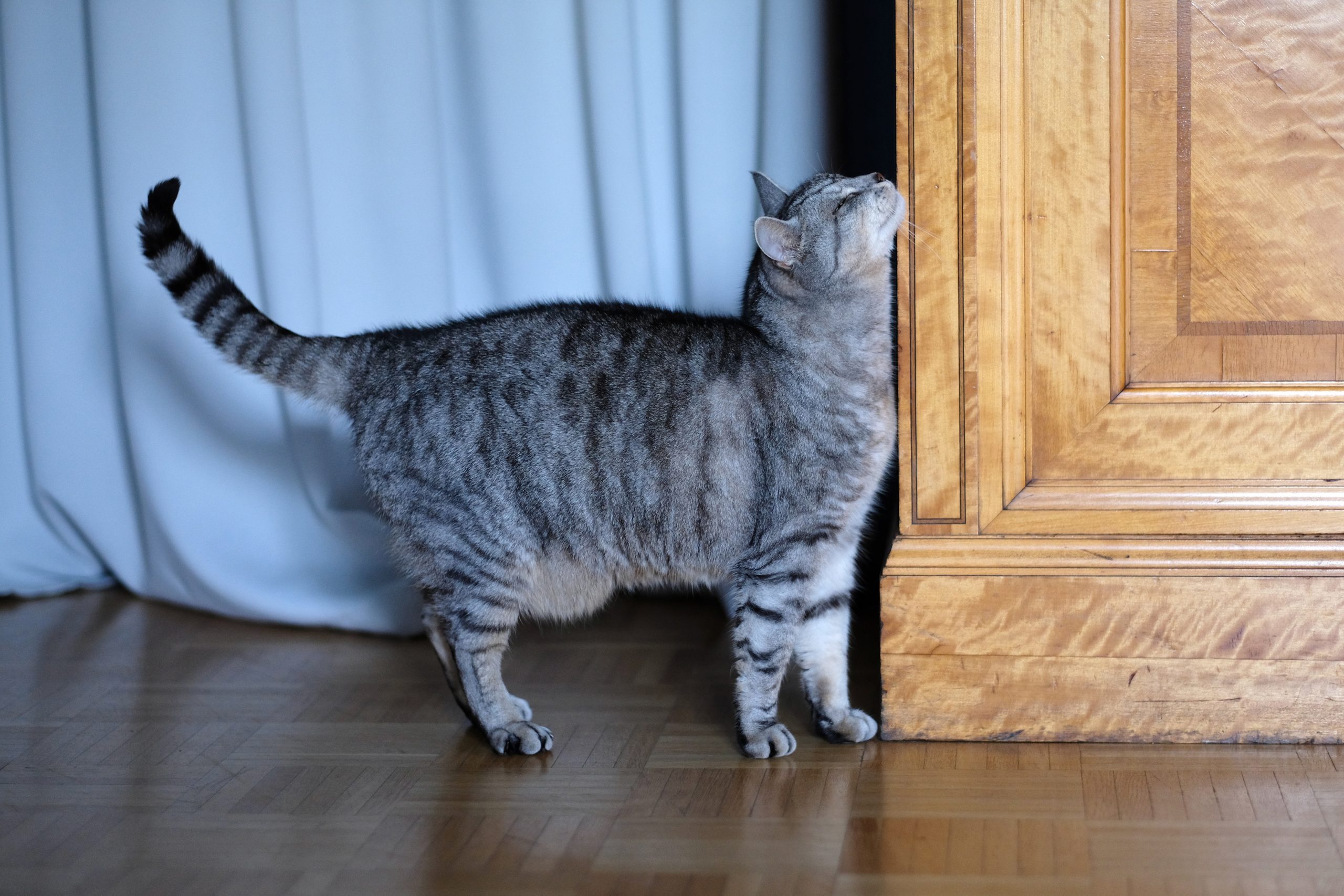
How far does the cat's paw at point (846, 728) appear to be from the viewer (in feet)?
5.12

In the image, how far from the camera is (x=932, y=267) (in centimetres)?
148

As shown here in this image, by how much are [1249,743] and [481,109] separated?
4.96ft

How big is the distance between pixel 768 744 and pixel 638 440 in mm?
404

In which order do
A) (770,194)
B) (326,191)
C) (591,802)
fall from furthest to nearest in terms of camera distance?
(326,191), (770,194), (591,802)

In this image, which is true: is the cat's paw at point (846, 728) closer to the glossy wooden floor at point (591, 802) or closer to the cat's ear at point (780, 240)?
the glossy wooden floor at point (591, 802)

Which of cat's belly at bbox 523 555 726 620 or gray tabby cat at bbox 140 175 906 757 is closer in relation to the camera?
gray tabby cat at bbox 140 175 906 757

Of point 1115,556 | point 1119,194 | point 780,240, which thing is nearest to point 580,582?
point 780,240

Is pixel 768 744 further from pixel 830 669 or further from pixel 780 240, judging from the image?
pixel 780 240

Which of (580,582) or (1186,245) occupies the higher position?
(1186,245)

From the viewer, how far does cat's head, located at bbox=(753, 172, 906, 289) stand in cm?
147

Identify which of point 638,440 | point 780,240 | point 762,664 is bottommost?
point 762,664

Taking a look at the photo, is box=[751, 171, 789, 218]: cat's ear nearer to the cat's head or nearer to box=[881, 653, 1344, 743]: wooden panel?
the cat's head

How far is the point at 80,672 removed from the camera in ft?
6.34

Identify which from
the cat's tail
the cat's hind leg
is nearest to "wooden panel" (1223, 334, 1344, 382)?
the cat's hind leg
